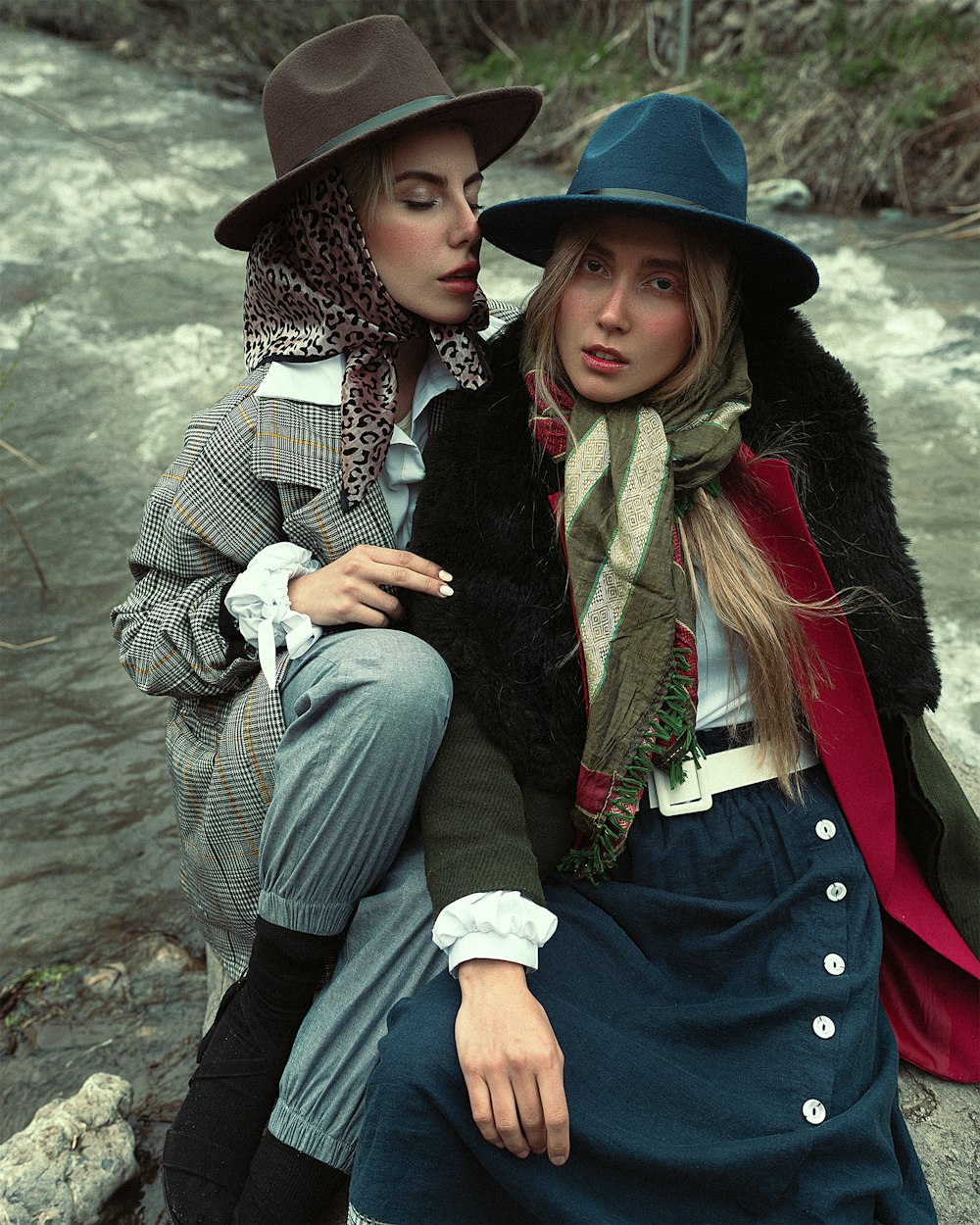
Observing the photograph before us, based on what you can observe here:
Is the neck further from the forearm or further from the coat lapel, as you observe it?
the forearm

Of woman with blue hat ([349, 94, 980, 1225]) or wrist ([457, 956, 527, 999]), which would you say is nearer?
wrist ([457, 956, 527, 999])

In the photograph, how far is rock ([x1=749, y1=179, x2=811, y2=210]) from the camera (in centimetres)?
632

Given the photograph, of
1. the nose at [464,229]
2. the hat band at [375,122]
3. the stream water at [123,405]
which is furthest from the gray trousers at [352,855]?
the stream water at [123,405]

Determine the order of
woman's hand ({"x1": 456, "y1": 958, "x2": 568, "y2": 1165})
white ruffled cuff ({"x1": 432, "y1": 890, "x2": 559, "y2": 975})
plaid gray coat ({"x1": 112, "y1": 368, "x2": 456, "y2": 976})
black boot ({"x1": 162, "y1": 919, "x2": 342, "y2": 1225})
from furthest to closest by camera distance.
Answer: plaid gray coat ({"x1": 112, "y1": 368, "x2": 456, "y2": 976}) < black boot ({"x1": 162, "y1": 919, "x2": 342, "y2": 1225}) < white ruffled cuff ({"x1": 432, "y1": 890, "x2": 559, "y2": 975}) < woman's hand ({"x1": 456, "y1": 958, "x2": 568, "y2": 1165})

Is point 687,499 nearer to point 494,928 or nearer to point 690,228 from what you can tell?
point 690,228

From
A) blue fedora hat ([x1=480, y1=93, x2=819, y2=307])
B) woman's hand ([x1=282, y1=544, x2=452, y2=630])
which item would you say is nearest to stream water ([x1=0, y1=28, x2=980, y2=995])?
woman's hand ([x1=282, y1=544, x2=452, y2=630])

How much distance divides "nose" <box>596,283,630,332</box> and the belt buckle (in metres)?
0.67

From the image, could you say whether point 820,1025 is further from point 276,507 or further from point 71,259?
point 71,259

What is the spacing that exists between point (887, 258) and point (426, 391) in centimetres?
434

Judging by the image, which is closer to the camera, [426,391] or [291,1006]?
[291,1006]

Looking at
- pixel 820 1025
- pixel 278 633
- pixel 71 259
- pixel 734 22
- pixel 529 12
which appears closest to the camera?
pixel 820 1025

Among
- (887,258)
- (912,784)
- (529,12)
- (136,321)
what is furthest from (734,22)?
(912,784)

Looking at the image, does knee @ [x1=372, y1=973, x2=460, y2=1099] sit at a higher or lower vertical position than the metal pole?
lower

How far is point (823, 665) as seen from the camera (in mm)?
1854
